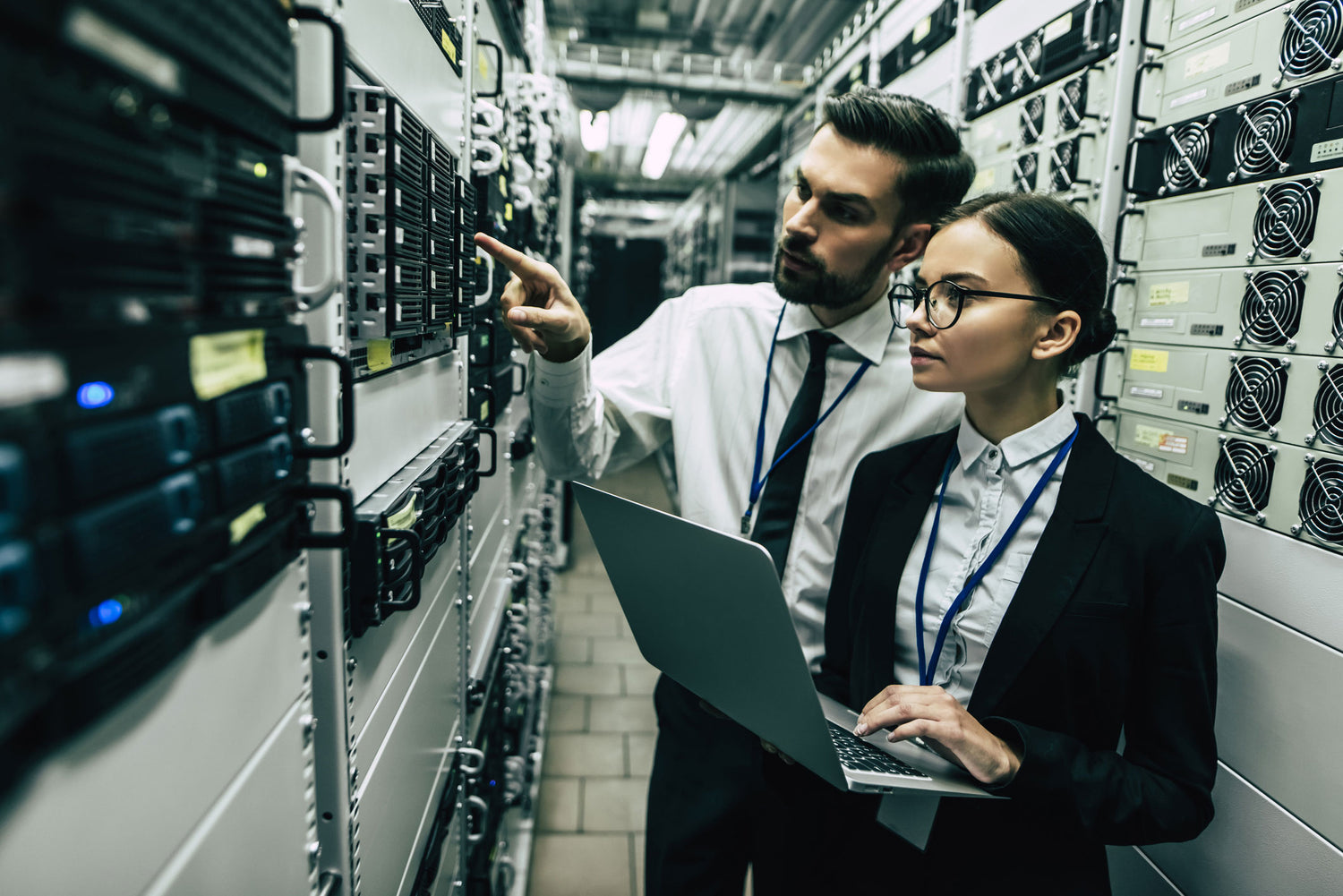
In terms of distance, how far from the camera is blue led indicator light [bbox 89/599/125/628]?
1.57 ft

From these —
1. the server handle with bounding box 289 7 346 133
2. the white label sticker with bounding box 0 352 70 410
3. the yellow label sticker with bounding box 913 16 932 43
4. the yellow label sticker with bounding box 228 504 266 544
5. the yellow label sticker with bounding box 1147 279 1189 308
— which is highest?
the yellow label sticker with bounding box 913 16 932 43

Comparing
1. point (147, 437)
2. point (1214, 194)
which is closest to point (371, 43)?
point (147, 437)

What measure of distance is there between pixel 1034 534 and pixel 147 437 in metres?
1.36

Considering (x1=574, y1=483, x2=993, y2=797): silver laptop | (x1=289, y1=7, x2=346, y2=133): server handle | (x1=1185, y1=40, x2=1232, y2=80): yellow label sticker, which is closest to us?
(x1=289, y1=7, x2=346, y2=133): server handle

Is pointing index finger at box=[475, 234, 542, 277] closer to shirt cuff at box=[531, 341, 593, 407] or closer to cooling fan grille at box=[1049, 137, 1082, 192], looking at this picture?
shirt cuff at box=[531, 341, 593, 407]

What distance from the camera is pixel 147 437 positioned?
51 cm

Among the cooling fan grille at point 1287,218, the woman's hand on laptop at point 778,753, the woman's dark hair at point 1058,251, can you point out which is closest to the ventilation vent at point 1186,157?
the cooling fan grille at point 1287,218

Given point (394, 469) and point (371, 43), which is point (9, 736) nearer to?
point (394, 469)

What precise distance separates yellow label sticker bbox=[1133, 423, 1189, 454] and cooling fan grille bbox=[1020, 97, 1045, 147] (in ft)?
3.50

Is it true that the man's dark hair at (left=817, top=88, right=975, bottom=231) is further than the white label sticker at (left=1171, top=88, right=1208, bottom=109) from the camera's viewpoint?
No

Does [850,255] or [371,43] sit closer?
[371,43]

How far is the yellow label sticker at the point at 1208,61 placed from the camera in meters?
1.74

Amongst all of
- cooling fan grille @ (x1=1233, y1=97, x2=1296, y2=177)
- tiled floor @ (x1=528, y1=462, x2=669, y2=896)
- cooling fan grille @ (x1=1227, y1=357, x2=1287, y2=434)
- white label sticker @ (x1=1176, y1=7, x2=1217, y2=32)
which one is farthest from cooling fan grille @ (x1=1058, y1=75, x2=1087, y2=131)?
tiled floor @ (x1=528, y1=462, x2=669, y2=896)

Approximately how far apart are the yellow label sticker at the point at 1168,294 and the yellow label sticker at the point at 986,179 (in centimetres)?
90
